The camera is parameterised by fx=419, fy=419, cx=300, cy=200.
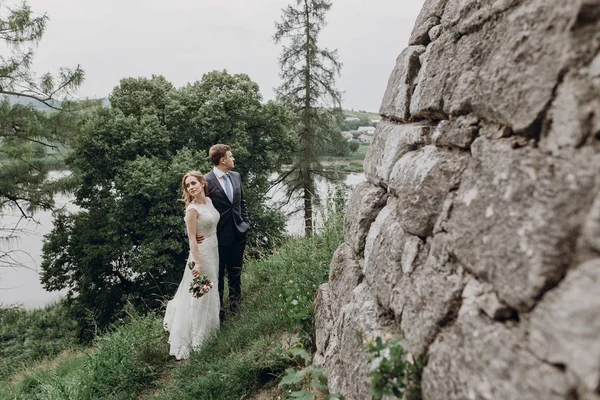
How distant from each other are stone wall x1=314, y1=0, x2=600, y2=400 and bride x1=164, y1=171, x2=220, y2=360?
8.65ft

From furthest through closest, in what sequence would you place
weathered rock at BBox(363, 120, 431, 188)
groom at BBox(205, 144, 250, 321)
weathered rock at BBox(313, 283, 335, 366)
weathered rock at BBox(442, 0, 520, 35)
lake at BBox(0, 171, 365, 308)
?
1. lake at BBox(0, 171, 365, 308)
2. groom at BBox(205, 144, 250, 321)
3. weathered rock at BBox(313, 283, 335, 366)
4. weathered rock at BBox(363, 120, 431, 188)
5. weathered rock at BBox(442, 0, 520, 35)

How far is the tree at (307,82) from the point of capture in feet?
65.0

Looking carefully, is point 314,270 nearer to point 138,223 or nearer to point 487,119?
point 487,119

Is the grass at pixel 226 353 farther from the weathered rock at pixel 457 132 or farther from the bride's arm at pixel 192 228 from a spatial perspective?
the weathered rock at pixel 457 132

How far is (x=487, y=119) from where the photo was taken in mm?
1814

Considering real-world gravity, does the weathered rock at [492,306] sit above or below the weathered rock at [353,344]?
above

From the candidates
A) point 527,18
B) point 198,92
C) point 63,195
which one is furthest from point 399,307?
point 198,92

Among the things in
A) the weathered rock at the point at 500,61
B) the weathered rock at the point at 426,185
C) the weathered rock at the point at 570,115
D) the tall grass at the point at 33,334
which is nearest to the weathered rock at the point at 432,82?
the weathered rock at the point at 500,61

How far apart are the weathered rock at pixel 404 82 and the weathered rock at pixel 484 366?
5.33 feet

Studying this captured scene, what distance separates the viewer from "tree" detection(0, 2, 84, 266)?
13250 mm

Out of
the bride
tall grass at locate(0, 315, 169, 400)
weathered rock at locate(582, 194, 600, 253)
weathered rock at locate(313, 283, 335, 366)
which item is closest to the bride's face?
the bride

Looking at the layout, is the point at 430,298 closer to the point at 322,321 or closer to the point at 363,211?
the point at 363,211

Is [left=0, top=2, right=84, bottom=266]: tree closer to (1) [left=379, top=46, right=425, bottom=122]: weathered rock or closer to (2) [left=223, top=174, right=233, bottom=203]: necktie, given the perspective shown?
(2) [left=223, top=174, right=233, bottom=203]: necktie

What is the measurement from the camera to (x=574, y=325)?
110 centimetres
